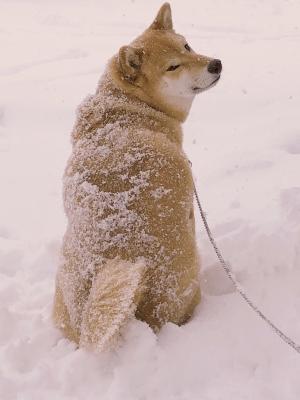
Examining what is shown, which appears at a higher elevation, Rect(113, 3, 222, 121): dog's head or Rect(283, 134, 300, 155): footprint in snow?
Rect(113, 3, 222, 121): dog's head

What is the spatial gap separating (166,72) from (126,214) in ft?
2.61

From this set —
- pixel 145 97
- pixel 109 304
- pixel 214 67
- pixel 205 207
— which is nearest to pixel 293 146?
pixel 205 207

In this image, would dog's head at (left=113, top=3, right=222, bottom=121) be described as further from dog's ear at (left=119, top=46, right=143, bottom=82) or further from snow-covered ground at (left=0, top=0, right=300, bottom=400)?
snow-covered ground at (left=0, top=0, right=300, bottom=400)

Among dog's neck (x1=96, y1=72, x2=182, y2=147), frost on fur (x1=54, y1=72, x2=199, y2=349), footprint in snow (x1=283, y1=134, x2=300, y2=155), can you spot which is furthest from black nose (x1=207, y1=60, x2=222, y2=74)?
footprint in snow (x1=283, y1=134, x2=300, y2=155)

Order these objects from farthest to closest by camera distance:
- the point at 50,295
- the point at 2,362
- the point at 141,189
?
1. the point at 50,295
2. the point at 2,362
3. the point at 141,189

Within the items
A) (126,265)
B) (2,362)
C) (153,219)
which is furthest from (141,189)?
(2,362)

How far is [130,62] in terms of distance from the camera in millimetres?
2520

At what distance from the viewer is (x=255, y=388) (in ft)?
7.18

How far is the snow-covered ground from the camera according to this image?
2.29m

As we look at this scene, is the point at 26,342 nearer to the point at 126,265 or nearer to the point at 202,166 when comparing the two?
the point at 126,265

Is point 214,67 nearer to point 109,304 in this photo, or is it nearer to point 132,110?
point 132,110

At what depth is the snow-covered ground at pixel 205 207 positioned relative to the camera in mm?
2293

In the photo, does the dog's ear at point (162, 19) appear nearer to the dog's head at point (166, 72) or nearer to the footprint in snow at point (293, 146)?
the dog's head at point (166, 72)

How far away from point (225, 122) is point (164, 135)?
247 centimetres
